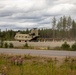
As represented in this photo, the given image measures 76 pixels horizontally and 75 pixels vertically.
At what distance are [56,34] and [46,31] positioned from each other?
11.5m

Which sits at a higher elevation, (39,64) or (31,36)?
(31,36)

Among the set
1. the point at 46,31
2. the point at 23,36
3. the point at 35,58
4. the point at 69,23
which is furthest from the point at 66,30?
the point at 35,58

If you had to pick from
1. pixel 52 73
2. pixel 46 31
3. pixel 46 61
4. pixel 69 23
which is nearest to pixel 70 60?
pixel 46 61

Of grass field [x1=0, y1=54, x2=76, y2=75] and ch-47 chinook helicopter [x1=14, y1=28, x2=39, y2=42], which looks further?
ch-47 chinook helicopter [x1=14, y1=28, x2=39, y2=42]

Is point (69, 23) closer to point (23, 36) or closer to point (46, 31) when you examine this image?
point (46, 31)

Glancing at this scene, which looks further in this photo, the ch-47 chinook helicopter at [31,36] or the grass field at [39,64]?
the ch-47 chinook helicopter at [31,36]

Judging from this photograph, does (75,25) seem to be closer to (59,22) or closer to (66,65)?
(59,22)

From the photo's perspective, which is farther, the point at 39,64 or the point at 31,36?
the point at 31,36

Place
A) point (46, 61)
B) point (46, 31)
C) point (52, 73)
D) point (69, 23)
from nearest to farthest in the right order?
1. point (52, 73)
2. point (46, 61)
3. point (69, 23)
4. point (46, 31)

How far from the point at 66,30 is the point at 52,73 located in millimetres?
110621

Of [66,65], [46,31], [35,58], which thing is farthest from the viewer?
[46,31]

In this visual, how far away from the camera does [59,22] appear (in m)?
121

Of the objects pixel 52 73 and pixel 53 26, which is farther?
pixel 53 26

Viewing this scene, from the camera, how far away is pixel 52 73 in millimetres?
12391
